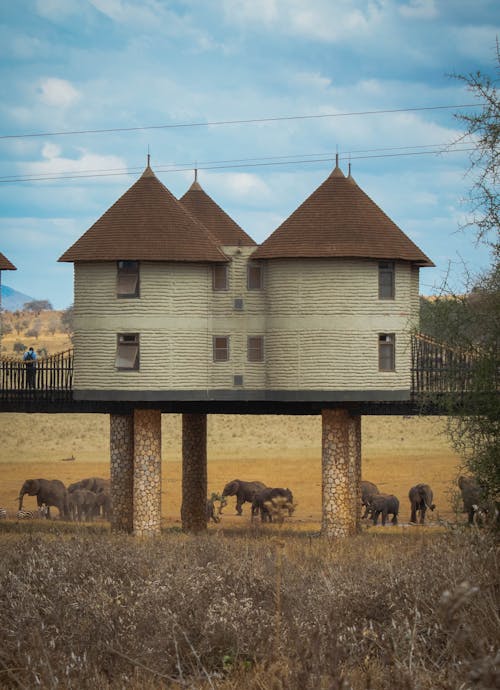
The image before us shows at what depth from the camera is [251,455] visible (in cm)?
7281

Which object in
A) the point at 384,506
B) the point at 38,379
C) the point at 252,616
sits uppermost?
the point at 38,379

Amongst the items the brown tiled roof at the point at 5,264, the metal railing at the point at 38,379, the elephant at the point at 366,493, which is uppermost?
the brown tiled roof at the point at 5,264

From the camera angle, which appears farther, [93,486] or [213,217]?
[93,486]

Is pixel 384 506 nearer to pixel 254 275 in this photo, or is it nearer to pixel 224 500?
pixel 224 500

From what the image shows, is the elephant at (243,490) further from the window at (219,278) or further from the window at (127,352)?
the window at (127,352)

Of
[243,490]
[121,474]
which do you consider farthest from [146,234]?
[243,490]

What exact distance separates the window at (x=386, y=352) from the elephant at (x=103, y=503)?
45.0 feet

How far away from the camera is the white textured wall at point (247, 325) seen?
110 feet

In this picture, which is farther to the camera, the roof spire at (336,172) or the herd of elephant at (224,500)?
the herd of elephant at (224,500)

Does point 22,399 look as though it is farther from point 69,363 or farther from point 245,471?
point 245,471

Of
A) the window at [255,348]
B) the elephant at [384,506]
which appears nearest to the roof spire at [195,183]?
the window at [255,348]

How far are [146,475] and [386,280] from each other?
31.3 feet

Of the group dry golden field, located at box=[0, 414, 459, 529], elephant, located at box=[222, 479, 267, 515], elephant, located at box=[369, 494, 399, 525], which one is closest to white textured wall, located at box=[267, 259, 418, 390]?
elephant, located at box=[369, 494, 399, 525]

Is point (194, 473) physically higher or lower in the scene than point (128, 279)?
lower
